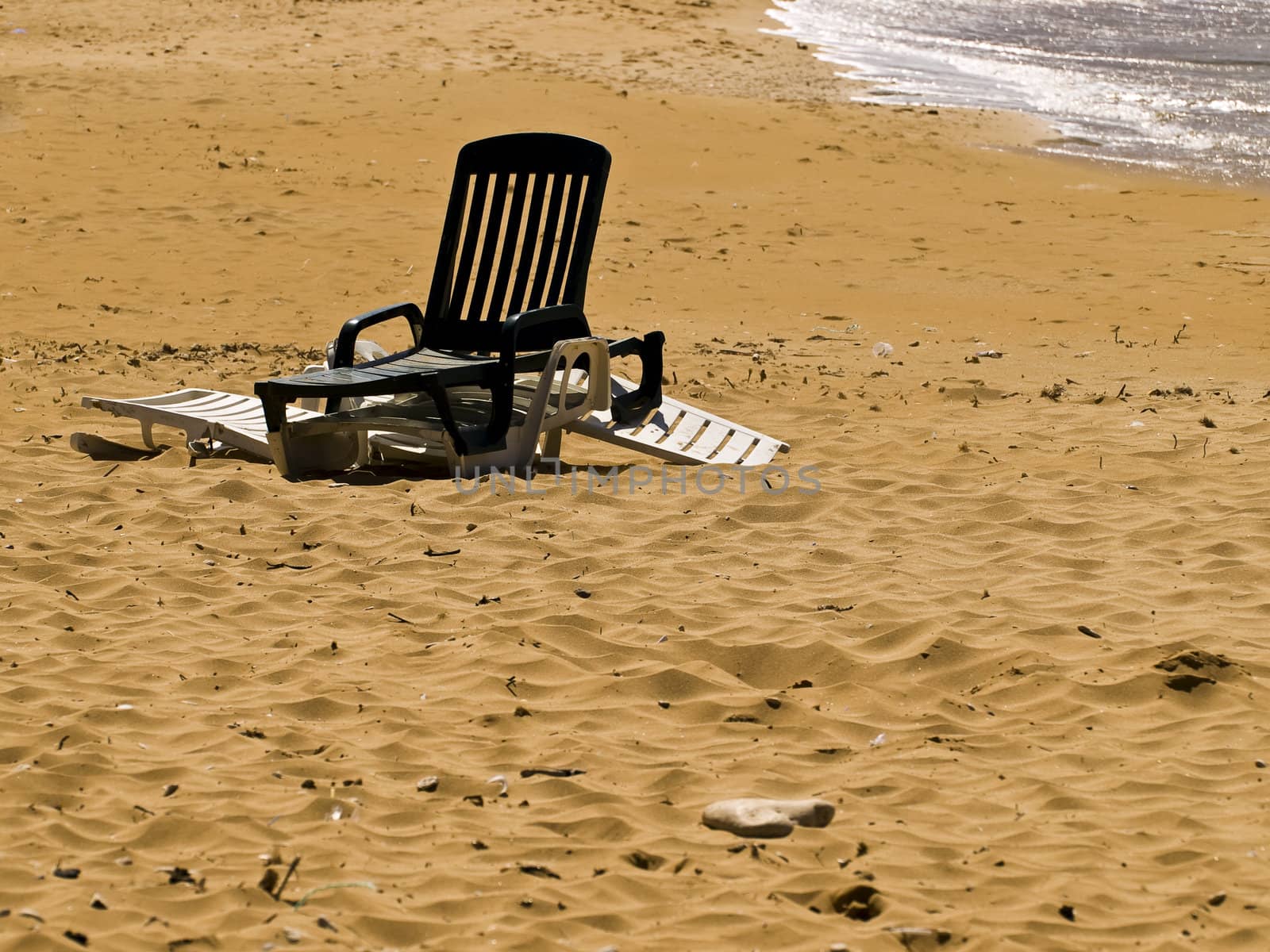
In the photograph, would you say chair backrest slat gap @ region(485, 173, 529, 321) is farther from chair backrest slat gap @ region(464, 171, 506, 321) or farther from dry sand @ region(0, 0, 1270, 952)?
dry sand @ region(0, 0, 1270, 952)

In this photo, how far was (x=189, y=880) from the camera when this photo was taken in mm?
3430

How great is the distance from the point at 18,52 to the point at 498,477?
49.2 ft

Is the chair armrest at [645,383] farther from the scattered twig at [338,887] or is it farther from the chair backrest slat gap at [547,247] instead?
the scattered twig at [338,887]

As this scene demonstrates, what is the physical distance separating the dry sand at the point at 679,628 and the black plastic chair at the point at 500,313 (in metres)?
0.47

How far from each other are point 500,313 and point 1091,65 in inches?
741

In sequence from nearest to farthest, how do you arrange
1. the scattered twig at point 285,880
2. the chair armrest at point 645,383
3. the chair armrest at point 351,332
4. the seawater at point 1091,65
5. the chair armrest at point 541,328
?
the scattered twig at point 285,880, the chair armrest at point 541,328, the chair armrest at point 351,332, the chair armrest at point 645,383, the seawater at point 1091,65

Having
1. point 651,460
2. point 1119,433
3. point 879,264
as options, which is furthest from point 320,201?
point 1119,433

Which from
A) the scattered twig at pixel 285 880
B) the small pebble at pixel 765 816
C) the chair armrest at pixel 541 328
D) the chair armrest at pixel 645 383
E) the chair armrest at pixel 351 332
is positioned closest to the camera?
the scattered twig at pixel 285 880

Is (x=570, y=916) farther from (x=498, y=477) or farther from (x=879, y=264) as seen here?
(x=879, y=264)

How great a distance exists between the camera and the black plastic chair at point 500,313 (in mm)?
6633

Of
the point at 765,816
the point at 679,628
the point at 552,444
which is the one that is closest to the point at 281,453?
the point at 552,444

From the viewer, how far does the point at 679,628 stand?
504 centimetres

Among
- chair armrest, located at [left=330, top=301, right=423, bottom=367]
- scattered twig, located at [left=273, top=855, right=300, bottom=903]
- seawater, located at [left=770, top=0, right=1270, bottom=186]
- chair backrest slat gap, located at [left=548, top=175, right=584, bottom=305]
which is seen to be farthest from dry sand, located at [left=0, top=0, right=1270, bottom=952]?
seawater, located at [left=770, top=0, right=1270, bottom=186]

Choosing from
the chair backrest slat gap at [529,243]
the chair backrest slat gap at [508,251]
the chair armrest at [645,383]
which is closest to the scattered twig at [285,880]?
the chair armrest at [645,383]
